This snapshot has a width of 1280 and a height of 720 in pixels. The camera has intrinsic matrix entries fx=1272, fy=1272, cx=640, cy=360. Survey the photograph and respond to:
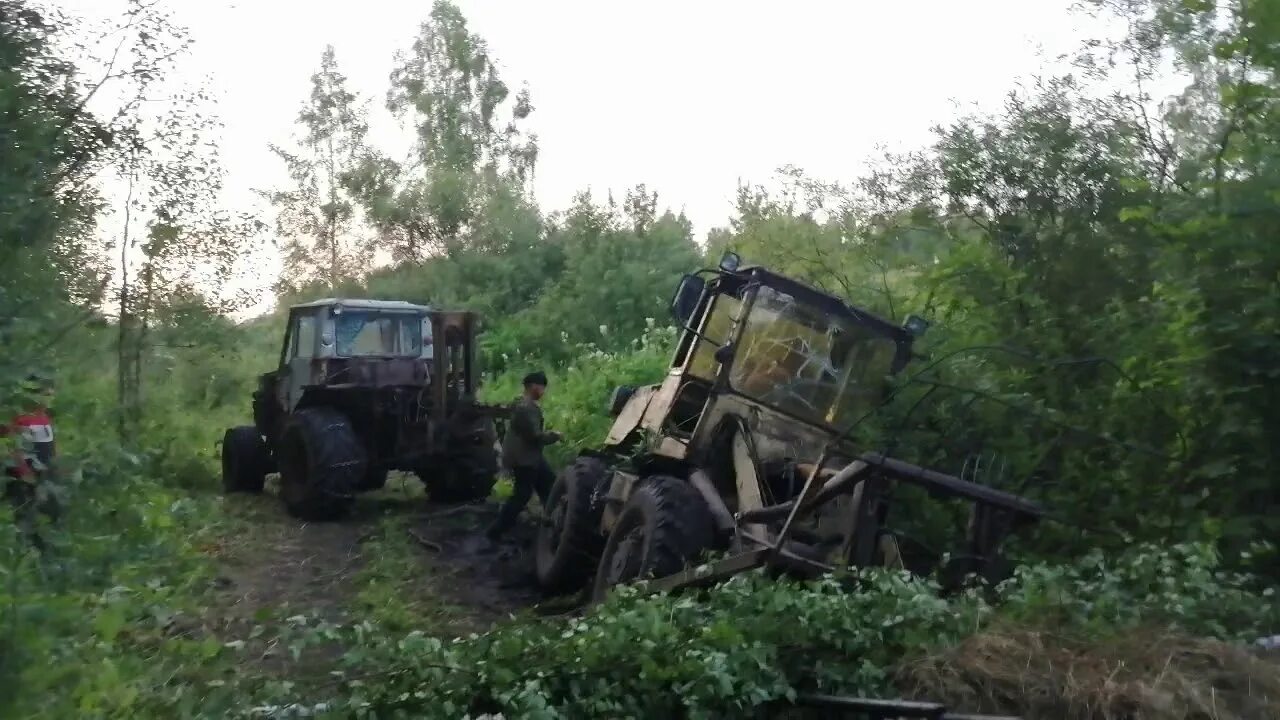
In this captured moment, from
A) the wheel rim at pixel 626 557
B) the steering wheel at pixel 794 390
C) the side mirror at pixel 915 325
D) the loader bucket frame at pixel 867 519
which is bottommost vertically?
the wheel rim at pixel 626 557

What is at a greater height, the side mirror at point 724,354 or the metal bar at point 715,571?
the side mirror at point 724,354

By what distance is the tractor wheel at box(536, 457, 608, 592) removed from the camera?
9.04 metres

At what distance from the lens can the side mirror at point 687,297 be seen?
858cm

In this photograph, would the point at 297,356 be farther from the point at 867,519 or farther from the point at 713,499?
the point at 867,519

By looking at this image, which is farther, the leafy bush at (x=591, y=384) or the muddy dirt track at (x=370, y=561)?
the leafy bush at (x=591, y=384)

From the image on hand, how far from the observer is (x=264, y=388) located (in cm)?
1440

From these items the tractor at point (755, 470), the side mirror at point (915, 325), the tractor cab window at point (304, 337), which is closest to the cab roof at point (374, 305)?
the tractor cab window at point (304, 337)

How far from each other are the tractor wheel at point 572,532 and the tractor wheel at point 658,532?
108 cm

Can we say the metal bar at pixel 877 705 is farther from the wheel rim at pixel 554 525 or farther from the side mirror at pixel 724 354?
the wheel rim at pixel 554 525

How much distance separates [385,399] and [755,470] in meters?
6.52

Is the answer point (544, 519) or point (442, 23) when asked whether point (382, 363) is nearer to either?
point (544, 519)

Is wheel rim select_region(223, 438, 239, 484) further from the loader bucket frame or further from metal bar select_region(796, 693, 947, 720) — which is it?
metal bar select_region(796, 693, 947, 720)

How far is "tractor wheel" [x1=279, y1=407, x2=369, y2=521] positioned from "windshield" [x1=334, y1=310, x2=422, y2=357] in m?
0.87

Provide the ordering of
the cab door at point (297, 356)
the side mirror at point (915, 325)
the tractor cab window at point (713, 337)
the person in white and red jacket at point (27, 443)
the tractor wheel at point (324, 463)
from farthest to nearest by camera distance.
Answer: the cab door at point (297, 356), the tractor wheel at point (324, 463), the tractor cab window at point (713, 337), the side mirror at point (915, 325), the person in white and red jacket at point (27, 443)
